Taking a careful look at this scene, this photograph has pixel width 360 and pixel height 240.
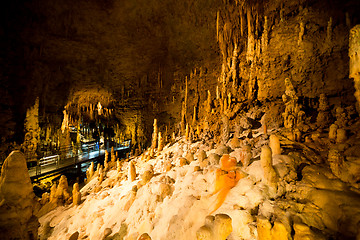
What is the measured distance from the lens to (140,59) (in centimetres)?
1551

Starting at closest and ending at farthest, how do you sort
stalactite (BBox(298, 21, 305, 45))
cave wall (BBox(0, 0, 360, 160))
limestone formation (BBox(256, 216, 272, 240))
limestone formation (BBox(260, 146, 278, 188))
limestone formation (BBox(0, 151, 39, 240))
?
limestone formation (BBox(256, 216, 272, 240)) → limestone formation (BBox(0, 151, 39, 240)) → limestone formation (BBox(260, 146, 278, 188)) → cave wall (BBox(0, 0, 360, 160)) → stalactite (BBox(298, 21, 305, 45))

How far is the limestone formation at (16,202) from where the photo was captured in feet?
11.4

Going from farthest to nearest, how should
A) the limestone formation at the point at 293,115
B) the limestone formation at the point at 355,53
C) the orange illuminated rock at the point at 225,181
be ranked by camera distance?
the limestone formation at the point at 293,115
the orange illuminated rock at the point at 225,181
the limestone formation at the point at 355,53

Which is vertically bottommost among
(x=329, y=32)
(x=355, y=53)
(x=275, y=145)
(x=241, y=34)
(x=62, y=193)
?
(x=62, y=193)

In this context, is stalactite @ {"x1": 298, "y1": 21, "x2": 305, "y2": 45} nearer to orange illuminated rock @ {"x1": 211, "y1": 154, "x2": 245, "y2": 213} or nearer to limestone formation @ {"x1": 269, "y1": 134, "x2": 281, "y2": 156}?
limestone formation @ {"x1": 269, "y1": 134, "x2": 281, "y2": 156}

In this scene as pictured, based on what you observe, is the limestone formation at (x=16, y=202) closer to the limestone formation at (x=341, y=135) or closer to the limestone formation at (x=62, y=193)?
the limestone formation at (x=62, y=193)

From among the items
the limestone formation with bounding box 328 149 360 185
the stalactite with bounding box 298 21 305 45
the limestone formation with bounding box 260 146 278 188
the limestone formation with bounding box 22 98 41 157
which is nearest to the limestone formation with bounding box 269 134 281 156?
the limestone formation with bounding box 260 146 278 188

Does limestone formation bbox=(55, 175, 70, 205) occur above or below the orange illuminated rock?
below

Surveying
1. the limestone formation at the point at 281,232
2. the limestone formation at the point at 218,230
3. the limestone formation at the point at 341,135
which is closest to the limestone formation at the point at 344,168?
the limestone formation at the point at 341,135

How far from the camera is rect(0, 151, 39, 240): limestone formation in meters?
3.46

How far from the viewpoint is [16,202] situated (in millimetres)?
3656

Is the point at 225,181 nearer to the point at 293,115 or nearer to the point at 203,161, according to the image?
the point at 203,161

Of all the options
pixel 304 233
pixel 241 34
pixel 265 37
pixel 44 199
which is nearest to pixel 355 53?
pixel 304 233

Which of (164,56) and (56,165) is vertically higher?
(164,56)
